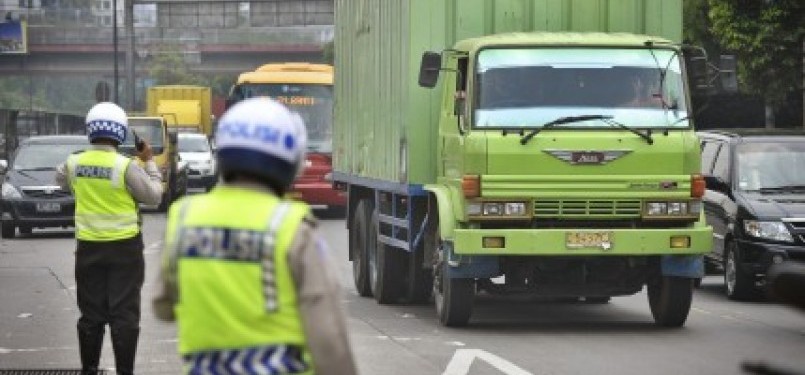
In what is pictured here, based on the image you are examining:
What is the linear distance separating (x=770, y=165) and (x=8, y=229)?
16143 millimetres

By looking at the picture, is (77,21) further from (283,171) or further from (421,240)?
(283,171)

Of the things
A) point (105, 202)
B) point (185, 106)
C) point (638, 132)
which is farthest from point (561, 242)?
point (185, 106)

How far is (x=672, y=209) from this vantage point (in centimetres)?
1625

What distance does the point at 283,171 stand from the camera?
557 centimetres

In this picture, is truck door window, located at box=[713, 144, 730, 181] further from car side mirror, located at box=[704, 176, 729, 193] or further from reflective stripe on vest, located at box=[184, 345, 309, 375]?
reflective stripe on vest, located at box=[184, 345, 309, 375]

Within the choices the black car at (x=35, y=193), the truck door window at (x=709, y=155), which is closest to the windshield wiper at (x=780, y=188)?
the truck door window at (x=709, y=155)

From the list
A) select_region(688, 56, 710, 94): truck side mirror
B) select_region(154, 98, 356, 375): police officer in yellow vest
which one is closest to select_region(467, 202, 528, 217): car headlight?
select_region(688, 56, 710, 94): truck side mirror

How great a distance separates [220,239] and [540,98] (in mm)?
10851

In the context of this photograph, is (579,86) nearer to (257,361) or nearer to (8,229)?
(257,361)

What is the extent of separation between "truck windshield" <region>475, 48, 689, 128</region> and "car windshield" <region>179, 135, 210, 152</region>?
3520cm

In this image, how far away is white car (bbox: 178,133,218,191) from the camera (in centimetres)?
5050

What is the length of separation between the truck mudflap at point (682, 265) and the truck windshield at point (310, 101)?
23333mm

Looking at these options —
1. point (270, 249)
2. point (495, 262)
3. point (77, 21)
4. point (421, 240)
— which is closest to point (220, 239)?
point (270, 249)

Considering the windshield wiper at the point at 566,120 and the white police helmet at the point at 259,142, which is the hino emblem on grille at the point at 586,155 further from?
the white police helmet at the point at 259,142
